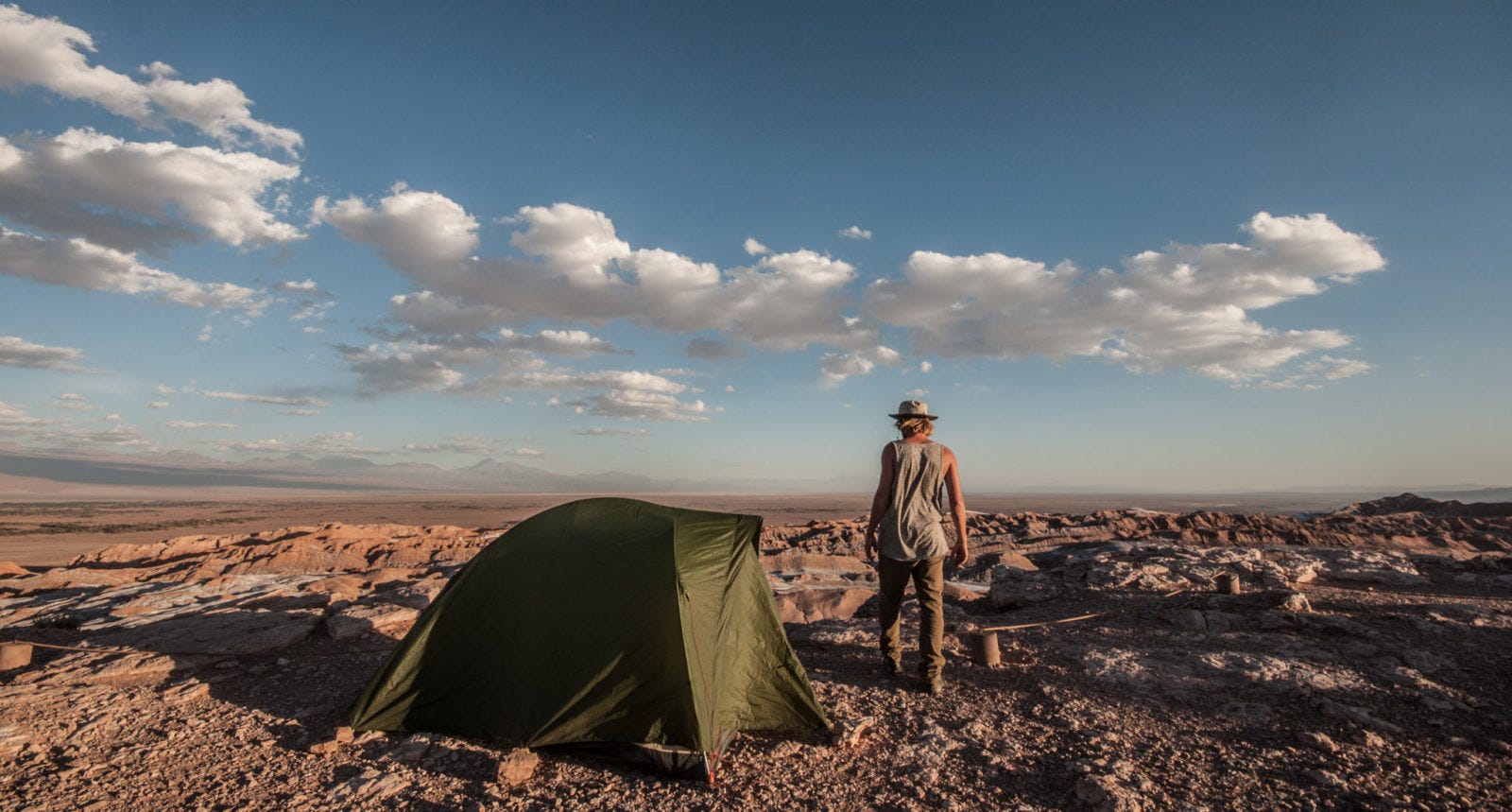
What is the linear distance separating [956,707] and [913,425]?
95.2 inches

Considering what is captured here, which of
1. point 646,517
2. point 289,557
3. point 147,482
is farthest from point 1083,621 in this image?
point 147,482

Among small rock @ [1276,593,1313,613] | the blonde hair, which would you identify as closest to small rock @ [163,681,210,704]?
the blonde hair

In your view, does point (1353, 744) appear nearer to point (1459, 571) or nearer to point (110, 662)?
point (1459, 571)

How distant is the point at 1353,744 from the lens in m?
4.38

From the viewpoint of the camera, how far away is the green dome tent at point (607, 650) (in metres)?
4.57

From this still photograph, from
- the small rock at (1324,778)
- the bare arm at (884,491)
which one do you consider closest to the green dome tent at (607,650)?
the bare arm at (884,491)

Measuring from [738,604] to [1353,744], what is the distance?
14.3 feet

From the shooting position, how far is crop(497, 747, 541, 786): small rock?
4.18m

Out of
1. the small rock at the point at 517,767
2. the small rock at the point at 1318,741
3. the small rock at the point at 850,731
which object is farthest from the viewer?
the small rock at the point at 850,731

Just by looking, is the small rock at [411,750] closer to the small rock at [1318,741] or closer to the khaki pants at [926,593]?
the khaki pants at [926,593]

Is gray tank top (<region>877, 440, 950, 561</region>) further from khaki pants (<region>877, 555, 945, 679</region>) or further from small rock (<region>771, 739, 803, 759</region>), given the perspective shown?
small rock (<region>771, 739, 803, 759</region>)

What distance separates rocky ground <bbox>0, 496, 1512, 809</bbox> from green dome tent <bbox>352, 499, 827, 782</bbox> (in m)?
0.21

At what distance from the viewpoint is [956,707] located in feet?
17.6

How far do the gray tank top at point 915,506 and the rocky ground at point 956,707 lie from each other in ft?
4.20
